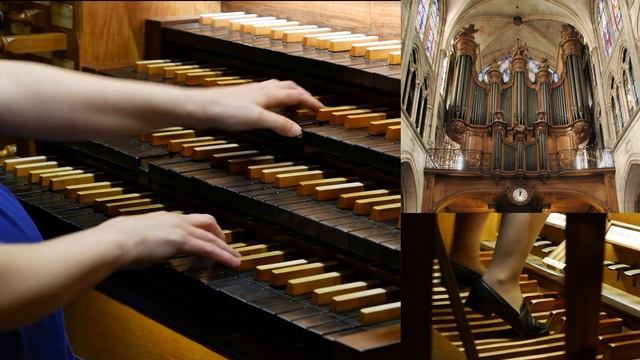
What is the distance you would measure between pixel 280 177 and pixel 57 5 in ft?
4.77

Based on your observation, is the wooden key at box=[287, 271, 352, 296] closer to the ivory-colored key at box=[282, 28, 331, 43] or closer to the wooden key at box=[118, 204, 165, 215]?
the wooden key at box=[118, 204, 165, 215]

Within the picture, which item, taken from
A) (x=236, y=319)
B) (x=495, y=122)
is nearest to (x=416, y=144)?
(x=495, y=122)

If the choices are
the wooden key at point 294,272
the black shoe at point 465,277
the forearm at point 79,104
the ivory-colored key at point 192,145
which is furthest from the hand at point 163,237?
the ivory-colored key at point 192,145

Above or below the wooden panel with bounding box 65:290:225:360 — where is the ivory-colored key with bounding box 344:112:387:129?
above

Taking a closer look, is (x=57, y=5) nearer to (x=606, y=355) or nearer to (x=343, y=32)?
(x=343, y=32)

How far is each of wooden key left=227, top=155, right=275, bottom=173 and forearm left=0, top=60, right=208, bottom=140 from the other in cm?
75

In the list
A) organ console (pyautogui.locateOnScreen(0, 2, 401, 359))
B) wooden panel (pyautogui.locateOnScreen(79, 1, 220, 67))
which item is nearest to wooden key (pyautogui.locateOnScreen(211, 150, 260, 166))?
organ console (pyautogui.locateOnScreen(0, 2, 401, 359))

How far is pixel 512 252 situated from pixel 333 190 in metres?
0.73

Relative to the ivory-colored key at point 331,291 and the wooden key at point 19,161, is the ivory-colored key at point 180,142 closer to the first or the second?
the wooden key at point 19,161

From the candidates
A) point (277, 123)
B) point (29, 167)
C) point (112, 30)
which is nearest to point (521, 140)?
point (277, 123)

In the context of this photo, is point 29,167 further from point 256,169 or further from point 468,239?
point 468,239

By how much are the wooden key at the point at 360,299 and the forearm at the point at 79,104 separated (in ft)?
1.57

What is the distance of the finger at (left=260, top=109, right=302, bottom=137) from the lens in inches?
→ 77.2

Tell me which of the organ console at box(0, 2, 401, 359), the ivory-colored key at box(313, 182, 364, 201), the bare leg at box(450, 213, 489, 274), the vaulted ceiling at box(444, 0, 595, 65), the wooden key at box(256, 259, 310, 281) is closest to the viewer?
the vaulted ceiling at box(444, 0, 595, 65)
